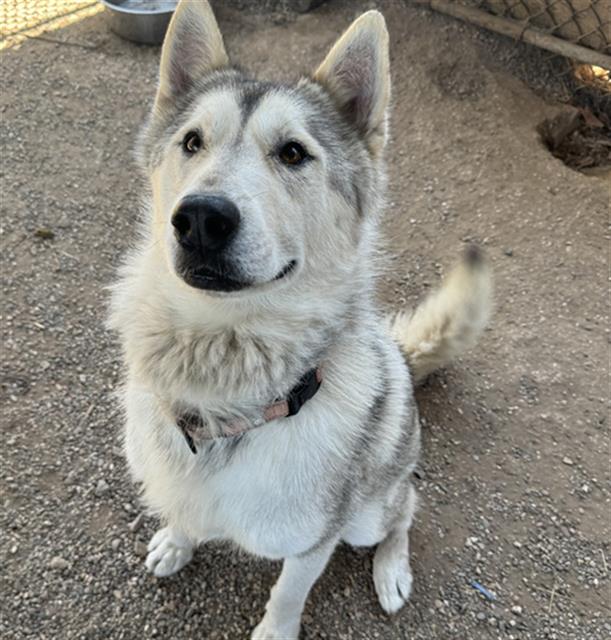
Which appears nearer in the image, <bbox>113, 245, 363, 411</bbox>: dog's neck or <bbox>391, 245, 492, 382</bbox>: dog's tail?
<bbox>113, 245, 363, 411</bbox>: dog's neck

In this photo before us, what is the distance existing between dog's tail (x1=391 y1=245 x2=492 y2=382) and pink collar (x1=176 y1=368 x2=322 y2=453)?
3.30ft

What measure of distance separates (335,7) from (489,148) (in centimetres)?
231

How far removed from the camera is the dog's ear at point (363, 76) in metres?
2.11

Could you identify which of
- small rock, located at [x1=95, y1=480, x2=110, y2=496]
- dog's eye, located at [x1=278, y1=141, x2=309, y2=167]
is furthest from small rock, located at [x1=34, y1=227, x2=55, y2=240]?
dog's eye, located at [x1=278, y1=141, x2=309, y2=167]

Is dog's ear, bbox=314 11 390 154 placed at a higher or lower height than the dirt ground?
higher

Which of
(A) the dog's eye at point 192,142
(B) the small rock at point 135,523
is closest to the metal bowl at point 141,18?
(A) the dog's eye at point 192,142

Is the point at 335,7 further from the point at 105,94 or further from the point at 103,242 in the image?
the point at 103,242

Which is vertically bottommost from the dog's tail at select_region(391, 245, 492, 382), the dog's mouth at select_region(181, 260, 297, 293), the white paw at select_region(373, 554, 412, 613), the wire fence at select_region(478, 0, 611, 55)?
the white paw at select_region(373, 554, 412, 613)

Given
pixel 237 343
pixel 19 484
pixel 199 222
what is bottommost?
pixel 19 484

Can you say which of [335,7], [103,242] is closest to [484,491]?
[103,242]

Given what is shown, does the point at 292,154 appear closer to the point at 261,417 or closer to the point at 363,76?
the point at 363,76

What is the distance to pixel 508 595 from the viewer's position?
2.97m

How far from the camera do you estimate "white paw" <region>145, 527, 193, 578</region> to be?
2.83 m

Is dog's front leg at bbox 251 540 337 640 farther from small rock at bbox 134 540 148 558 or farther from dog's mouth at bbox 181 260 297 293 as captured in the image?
dog's mouth at bbox 181 260 297 293
